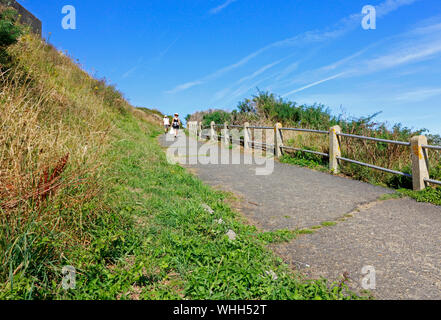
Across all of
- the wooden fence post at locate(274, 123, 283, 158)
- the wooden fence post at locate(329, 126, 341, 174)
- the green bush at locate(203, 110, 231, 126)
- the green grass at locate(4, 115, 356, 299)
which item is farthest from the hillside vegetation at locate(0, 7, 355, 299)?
the green bush at locate(203, 110, 231, 126)

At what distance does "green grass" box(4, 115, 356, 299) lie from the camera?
264 cm

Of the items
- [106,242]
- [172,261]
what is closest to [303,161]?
[172,261]

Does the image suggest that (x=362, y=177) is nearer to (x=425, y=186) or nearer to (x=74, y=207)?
(x=425, y=186)

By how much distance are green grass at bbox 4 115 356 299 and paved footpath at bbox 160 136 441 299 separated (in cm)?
37

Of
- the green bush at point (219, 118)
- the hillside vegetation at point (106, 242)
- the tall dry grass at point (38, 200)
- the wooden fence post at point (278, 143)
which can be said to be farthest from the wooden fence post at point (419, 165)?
the green bush at point (219, 118)

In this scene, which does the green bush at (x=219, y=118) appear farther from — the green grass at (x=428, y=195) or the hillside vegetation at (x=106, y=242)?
the hillside vegetation at (x=106, y=242)

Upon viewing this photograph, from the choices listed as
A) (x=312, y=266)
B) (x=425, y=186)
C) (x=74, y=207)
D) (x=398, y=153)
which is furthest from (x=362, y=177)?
(x=74, y=207)

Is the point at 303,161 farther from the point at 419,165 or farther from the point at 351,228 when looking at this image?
the point at 351,228

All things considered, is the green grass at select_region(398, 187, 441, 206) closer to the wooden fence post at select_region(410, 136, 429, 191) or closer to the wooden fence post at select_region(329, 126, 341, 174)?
the wooden fence post at select_region(410, 136, 429, 191)

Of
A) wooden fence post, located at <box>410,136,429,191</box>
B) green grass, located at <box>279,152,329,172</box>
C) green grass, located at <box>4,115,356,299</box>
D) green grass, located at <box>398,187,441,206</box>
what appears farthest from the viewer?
green grass, located at <box>279,152,329,172</box>

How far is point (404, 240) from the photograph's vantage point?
4.03 m
